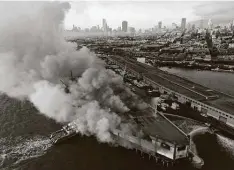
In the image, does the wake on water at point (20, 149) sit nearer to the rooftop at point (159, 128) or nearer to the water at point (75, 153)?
the water at point (75, 153)

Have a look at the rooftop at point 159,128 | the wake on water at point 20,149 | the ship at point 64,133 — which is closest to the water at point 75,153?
the wake on water at point 20,149

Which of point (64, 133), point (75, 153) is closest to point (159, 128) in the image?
point (75, 153)

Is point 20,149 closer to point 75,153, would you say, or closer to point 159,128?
point 75,153

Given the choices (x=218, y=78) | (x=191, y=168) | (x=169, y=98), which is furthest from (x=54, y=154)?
(x=218, y=78)

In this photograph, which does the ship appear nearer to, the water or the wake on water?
the water

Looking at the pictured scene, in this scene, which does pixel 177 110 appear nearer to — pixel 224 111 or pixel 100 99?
pixel 224 111

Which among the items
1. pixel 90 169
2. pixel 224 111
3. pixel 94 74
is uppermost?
pixel 94 74
